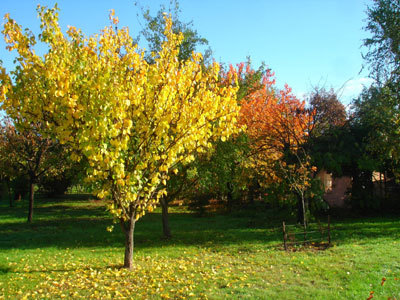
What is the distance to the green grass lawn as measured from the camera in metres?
5.67

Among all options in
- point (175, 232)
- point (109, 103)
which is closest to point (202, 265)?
point (109, 103)

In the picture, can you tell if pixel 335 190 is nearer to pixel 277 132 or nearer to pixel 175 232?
pixel 277 132

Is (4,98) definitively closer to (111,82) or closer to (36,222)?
(111,82)

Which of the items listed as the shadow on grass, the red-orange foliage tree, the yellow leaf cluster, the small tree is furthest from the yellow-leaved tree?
the small tree

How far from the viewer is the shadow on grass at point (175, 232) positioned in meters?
11.2

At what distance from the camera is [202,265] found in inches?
305

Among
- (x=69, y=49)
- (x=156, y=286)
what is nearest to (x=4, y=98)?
(x=69, y=49)

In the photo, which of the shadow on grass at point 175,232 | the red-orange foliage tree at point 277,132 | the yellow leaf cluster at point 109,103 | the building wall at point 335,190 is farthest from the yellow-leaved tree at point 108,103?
the building wall at point 335,190

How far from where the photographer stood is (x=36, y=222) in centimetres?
1698

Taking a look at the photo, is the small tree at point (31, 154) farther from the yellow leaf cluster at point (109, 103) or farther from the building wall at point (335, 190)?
the building wall at point (335, 190)

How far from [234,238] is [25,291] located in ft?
24.9

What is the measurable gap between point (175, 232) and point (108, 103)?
31.7ft

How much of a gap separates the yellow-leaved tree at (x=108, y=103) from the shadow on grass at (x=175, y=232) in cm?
559

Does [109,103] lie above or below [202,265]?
above
